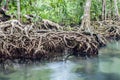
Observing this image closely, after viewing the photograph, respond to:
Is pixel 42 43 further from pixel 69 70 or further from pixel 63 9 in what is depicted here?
pixel 63 9

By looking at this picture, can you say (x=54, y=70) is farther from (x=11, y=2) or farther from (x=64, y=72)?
(x=11, y=2)

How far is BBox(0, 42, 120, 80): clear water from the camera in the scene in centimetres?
685

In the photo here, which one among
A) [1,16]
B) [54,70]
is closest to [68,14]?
[1,16]

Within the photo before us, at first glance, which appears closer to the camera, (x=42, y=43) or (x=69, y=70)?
(x=69, y=70)

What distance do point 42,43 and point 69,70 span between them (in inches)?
51.9

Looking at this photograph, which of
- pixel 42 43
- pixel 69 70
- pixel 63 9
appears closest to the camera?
pixel 69 70

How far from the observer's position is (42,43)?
8.36 m

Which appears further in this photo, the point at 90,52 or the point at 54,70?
the point at 90,52

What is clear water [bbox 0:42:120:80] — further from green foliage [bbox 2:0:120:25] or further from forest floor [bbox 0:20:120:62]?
green foliage [bbox 2:0:120:25]

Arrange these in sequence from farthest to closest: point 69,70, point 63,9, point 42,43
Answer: point 63,9
point 42,43
point 69,70

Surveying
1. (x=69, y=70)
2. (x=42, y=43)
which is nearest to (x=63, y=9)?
(x=42, y=43)

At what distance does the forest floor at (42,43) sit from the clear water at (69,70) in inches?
17.2

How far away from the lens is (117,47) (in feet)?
33.9

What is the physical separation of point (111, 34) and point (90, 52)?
11.3ft
